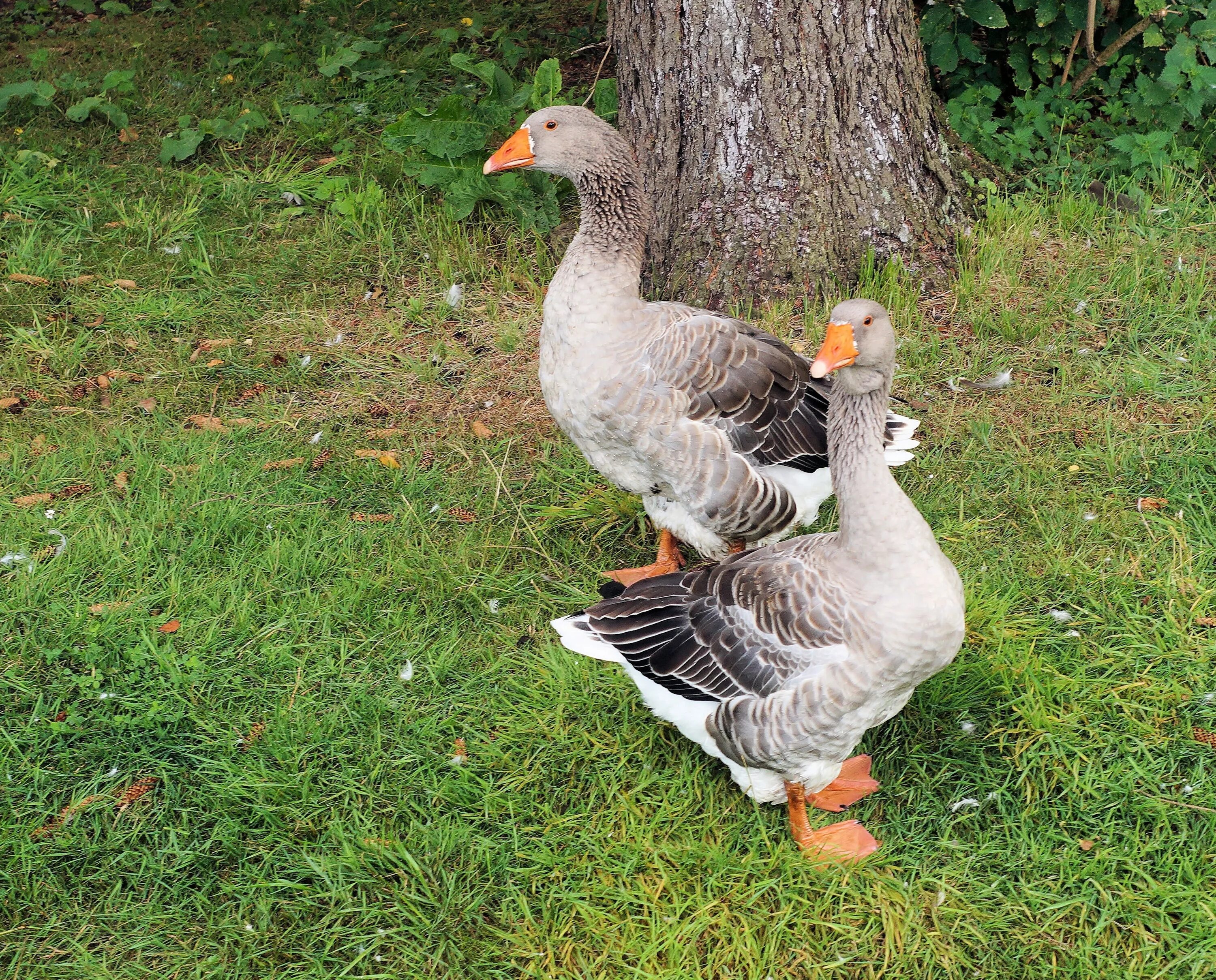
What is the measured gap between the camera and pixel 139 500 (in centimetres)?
456

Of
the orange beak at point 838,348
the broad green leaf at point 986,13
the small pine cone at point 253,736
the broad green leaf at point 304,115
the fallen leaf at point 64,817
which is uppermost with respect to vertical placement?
the broad green leaf at point 986,13

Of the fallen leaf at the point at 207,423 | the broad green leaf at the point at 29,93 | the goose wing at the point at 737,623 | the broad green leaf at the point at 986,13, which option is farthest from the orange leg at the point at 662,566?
the broad green leaf at the point at 29,93

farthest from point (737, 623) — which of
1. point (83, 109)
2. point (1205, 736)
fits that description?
point (83, 109)

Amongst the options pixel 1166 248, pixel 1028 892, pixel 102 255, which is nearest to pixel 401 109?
pixel 102 255

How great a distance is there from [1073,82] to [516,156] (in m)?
3.60

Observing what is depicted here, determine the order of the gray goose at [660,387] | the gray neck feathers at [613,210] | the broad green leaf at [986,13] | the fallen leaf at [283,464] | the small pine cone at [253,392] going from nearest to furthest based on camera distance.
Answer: the gray goose at [660,387] → the gray neck feathers at [613,210] → the fallen leaf at [283,464] → the small pine cone at [253,392] → the broad green leaf at [986,13]

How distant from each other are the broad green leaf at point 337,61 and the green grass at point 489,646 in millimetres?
1261

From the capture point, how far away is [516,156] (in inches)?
157

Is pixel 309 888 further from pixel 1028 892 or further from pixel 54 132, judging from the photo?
pixel 54 132

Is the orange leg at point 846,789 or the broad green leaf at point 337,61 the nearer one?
the orange leg at point 846,789

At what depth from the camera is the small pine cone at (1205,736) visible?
3.32 meters

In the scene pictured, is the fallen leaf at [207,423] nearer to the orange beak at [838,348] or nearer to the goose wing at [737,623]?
the goose wing at [737,623]

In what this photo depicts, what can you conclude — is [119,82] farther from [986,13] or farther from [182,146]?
[986,13]

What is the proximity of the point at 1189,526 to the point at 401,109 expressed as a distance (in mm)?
4981
